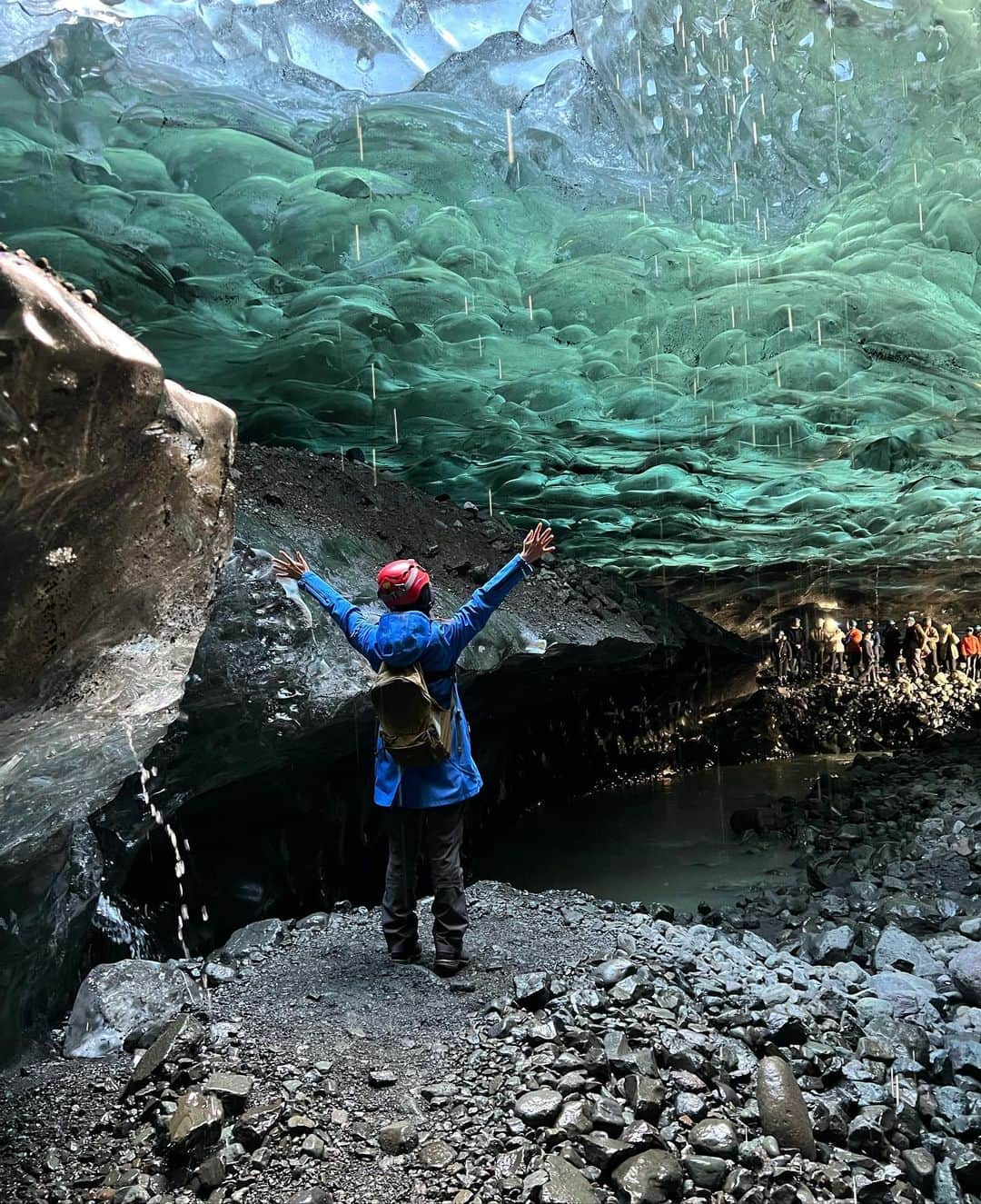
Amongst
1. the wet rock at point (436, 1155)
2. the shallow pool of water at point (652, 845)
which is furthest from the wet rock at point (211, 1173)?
the shallow pool of water at point (652, 845)

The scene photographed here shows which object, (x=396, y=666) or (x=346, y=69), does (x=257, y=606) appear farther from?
(x=346, y=69)

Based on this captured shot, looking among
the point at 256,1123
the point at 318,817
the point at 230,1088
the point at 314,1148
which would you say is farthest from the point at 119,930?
the point at 314,1148

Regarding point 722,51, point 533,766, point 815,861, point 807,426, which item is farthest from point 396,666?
point 533,766

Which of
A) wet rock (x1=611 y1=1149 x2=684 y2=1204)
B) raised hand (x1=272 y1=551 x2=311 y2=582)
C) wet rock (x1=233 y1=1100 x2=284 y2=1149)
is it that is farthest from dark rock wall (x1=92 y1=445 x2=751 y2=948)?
wet rock (x1=611 y1=1149 x2=684 y2=1204)

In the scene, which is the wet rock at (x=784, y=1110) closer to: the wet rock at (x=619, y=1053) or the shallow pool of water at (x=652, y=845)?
the wet rock at (x=619, y=1053)

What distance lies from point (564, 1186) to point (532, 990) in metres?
0.94

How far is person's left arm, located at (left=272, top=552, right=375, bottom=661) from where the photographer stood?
387cm

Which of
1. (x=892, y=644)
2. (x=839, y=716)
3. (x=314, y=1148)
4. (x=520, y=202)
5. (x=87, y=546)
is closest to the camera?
(x=87, y=546)

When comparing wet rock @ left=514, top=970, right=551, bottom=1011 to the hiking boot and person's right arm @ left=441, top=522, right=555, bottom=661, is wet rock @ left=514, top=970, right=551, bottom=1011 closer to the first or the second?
the hiking boot

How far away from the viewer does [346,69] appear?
3660mm

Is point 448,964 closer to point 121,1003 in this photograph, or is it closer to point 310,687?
point 121,1003

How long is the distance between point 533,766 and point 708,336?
838 cm

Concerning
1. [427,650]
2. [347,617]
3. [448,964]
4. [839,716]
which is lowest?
[839,716]

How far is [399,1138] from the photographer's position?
2.87 meters
